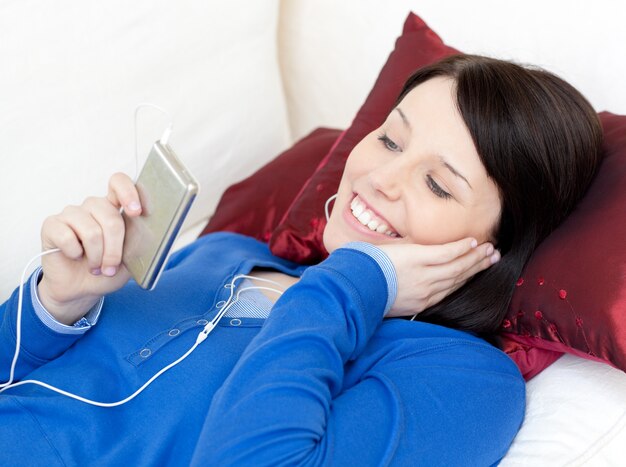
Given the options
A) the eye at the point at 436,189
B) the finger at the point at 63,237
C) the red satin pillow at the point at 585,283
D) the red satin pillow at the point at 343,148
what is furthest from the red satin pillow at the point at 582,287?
the finger at the point at 63,237

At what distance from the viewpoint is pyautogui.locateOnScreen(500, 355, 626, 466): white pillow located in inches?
44.9

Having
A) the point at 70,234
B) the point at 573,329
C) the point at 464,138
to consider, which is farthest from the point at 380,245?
the point at 70,234

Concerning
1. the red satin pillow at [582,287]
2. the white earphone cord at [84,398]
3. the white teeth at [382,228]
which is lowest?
the red satin pillow at [582,287]

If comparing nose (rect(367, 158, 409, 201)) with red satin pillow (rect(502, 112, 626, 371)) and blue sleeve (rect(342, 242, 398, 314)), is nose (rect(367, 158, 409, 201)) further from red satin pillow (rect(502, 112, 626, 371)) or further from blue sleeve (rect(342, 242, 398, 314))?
red satin pillow (rect(502, 112, 626, 371))

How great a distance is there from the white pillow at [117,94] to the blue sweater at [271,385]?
423mm

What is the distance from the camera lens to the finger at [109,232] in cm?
110

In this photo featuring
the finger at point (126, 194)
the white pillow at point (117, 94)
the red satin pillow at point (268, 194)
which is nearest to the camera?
the finger at point (126, 194)

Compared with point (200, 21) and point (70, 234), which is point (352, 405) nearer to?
point (70, 234)

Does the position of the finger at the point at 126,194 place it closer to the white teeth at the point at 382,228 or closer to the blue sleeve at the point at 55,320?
the blue sleeve at the point at 55,320

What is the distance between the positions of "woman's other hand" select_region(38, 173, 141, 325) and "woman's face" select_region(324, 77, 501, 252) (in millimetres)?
367

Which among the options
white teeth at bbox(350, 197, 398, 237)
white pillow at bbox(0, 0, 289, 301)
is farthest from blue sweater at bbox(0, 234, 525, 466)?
white pillow at bbox(0, 0, 289, 301)

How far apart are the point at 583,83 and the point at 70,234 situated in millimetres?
1134

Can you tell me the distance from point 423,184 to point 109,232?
1.61ft

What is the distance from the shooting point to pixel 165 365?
1.14m
